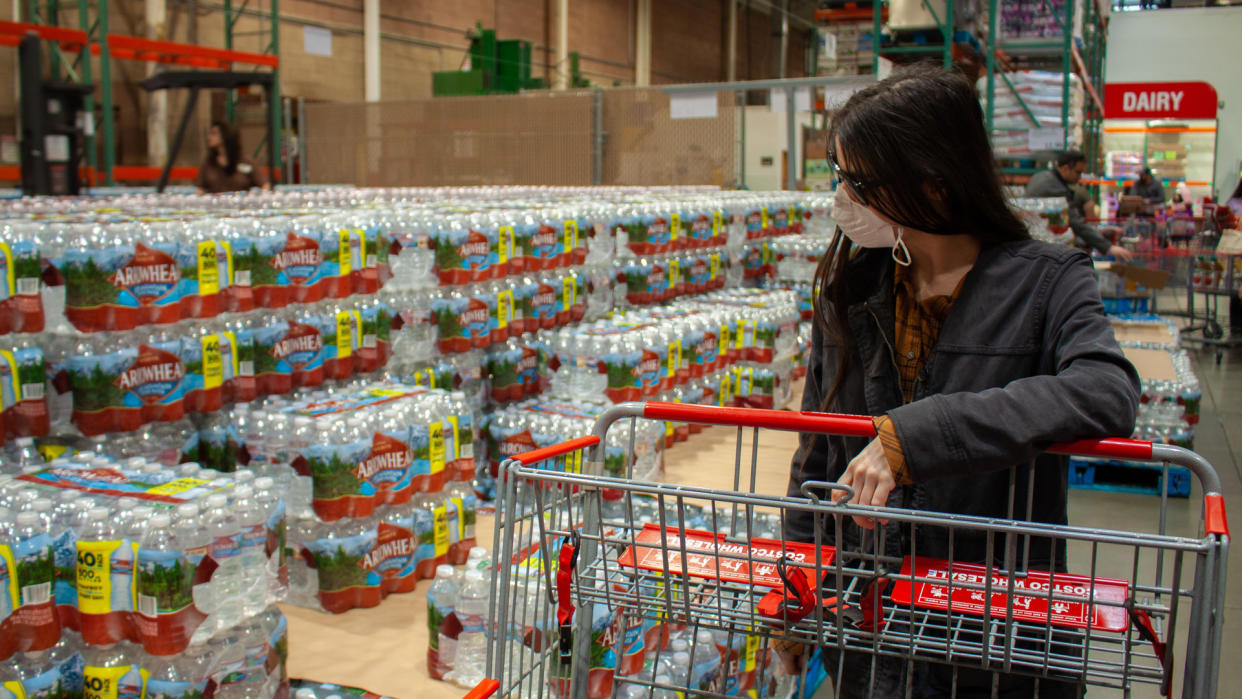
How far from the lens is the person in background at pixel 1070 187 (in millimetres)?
9945

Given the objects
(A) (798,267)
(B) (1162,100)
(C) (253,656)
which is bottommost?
(C) (253,656)

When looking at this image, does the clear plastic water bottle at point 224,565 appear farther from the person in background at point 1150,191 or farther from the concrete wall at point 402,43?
the person in background at point 1150,191

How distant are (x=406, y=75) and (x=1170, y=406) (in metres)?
17.0

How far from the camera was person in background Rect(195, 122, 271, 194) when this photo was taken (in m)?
9.92

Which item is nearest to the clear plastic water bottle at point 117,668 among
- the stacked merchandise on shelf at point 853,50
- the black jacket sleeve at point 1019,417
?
the black jacket sleeve at point 1019,417

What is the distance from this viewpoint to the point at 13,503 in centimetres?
293

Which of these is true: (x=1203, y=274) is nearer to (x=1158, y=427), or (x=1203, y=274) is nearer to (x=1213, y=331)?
(x=1213, y=331)

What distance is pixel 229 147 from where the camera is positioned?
998 centimetres

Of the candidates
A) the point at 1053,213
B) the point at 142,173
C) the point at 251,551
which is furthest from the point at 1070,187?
the point at 142,173

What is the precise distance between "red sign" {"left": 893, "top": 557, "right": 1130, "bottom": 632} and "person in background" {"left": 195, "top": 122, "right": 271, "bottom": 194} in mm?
9714

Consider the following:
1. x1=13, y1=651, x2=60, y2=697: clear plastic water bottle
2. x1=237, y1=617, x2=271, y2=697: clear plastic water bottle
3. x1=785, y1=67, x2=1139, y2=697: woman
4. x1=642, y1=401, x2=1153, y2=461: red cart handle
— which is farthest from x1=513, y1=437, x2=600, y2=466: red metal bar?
x1=13, y1=651, x2=60, y2=697: clear plastic water bottle

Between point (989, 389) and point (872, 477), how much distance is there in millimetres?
235

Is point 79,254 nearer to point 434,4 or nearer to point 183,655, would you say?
point 183,655

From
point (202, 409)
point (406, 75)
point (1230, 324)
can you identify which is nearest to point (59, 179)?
point (202, 409)
